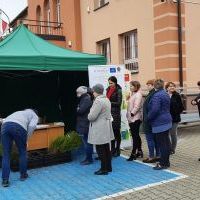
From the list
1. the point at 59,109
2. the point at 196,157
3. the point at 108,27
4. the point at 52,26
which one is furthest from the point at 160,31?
the point at 52,26

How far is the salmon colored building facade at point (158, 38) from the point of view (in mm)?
13516

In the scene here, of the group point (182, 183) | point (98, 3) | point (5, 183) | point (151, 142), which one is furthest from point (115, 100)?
point (98, 3)

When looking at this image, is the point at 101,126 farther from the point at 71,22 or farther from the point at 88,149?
the point at 71,22

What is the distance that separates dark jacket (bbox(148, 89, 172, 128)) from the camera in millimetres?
7496

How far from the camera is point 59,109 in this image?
11281mm

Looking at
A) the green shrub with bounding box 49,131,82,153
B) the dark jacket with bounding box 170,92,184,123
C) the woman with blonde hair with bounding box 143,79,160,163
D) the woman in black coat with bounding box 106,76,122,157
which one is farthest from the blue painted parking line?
the dark jacket with bounding box 170,92,184,123

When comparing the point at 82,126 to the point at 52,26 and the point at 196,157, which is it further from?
the point at 52,26

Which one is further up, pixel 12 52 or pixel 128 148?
pixel 12 52

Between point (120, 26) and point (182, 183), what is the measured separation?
9.90 m

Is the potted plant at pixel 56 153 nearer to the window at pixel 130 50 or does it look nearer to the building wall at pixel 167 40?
the building wall at pixel 167 40

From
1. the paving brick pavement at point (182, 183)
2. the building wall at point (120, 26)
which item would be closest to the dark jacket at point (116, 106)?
the paving brick pavement at point (182, 183)

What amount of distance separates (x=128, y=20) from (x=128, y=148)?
6637mm

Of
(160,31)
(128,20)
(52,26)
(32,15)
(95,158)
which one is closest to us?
(95,158)

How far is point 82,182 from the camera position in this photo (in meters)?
7.11
